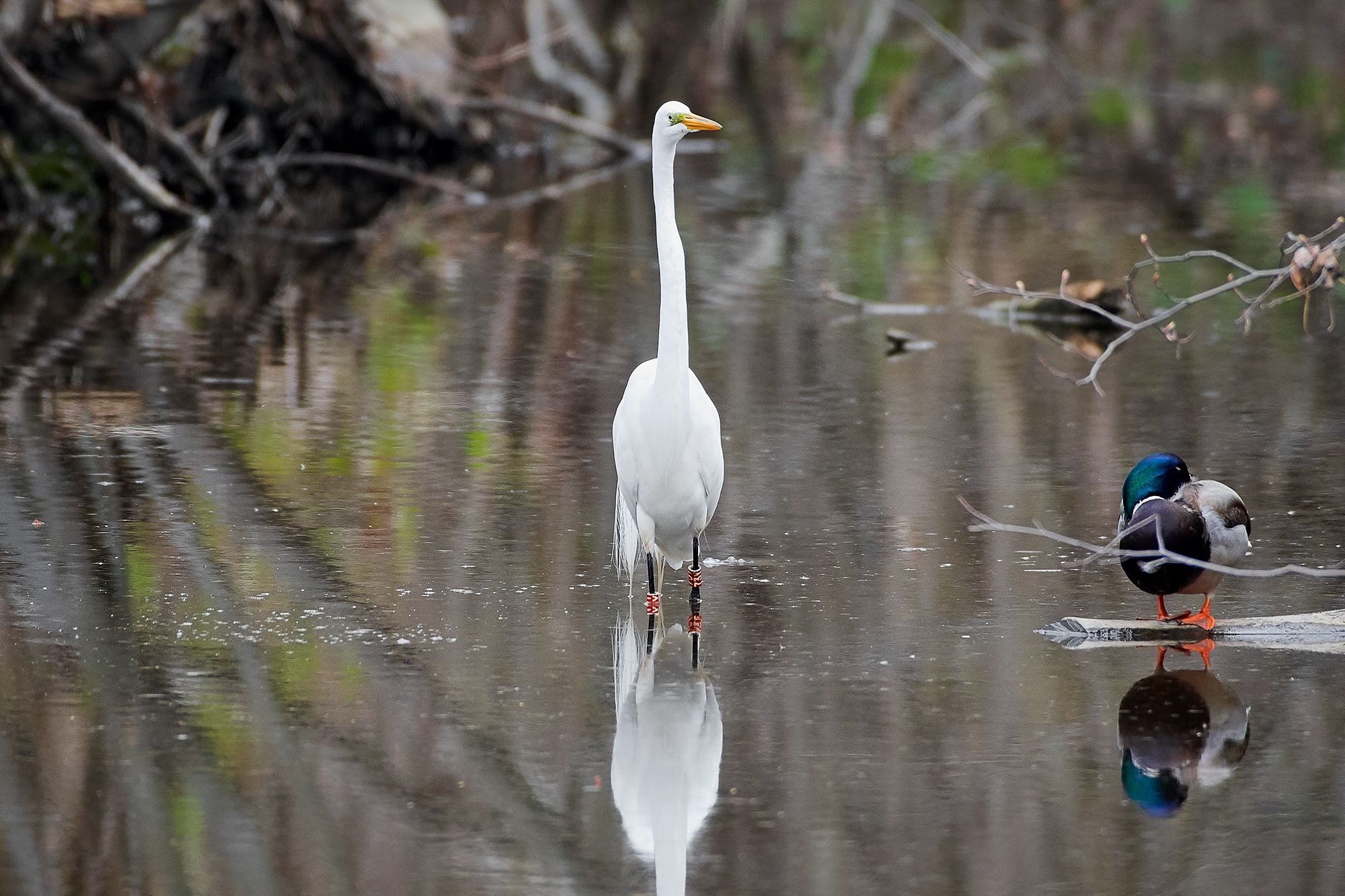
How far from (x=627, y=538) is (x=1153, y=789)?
2626 mm

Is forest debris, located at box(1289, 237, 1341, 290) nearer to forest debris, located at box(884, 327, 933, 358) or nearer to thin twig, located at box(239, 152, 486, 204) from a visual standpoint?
forest debris, located at box(884, 327, 933, 358)

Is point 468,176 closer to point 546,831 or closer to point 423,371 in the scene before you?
point 423,371

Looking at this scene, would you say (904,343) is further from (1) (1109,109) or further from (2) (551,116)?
(1) (1109,109)

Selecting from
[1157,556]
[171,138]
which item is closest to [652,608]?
[1157,556]

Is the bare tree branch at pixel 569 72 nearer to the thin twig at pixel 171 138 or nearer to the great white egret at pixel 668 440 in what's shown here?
the thin twig at pixel 171 138

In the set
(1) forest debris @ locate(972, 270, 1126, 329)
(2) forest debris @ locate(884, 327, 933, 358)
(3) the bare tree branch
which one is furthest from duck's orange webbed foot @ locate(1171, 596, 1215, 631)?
(3) the bare tree branch

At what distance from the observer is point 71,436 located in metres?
10.0

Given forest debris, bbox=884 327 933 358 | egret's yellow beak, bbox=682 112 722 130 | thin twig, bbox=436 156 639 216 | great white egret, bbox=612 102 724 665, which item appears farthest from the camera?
thin twig, bbox=436 156 639 216

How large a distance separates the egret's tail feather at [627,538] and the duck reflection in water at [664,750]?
0.55 m

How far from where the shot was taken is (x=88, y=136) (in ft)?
55.6

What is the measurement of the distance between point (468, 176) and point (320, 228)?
4442 millimetres

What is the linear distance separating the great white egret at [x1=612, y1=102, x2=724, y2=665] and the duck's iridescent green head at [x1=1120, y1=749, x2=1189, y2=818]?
178 centimetres

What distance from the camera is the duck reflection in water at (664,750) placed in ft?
17.8

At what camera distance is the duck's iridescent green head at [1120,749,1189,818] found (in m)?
5.59
